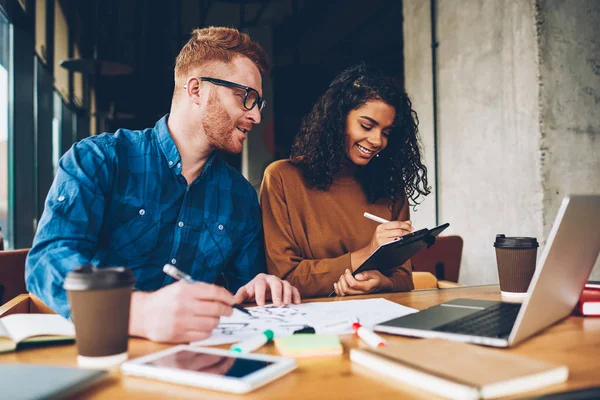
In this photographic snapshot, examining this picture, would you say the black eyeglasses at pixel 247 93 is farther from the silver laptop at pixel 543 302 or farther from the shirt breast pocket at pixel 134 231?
the silver laptop at pixel 543 302

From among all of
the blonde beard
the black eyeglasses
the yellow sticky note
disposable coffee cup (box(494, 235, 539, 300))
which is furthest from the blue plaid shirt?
disposable coffee cup (box(494, 235, 539, 300))

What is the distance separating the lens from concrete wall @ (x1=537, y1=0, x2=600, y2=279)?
2.80 meters

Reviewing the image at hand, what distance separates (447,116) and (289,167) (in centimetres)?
205

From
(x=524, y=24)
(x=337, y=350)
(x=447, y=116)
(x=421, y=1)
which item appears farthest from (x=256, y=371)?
(x=421, y=1)

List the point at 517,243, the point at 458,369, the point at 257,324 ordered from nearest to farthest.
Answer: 1. the point at 458,369
2. the point at 257,324
3. the point at 517,243

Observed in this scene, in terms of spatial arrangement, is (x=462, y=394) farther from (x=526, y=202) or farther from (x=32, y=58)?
(x=32, y=58)

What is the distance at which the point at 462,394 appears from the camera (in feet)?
1.95

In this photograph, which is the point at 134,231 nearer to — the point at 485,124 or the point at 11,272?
the point at 11,272

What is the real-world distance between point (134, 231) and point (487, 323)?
112cm

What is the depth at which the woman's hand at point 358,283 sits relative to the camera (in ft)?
5.16

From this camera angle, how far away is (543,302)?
89 centimetres

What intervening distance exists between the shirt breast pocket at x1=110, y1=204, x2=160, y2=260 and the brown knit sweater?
0.41m

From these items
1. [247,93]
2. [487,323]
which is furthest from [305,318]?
[247,93]

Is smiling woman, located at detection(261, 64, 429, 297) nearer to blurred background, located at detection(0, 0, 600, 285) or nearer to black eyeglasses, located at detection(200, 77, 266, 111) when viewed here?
black eyeglasses, located at detection(200, 77, 266, 111)
